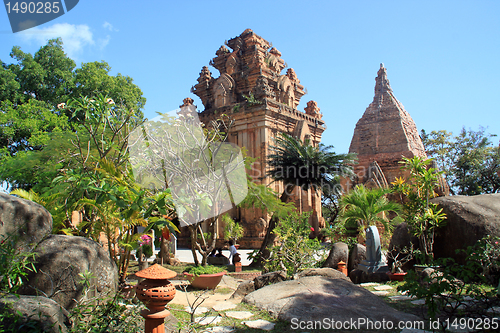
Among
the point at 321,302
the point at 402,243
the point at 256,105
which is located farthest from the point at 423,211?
the point at 256,105

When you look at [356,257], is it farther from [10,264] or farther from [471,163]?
[471,163]

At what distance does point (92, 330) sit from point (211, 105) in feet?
66.9

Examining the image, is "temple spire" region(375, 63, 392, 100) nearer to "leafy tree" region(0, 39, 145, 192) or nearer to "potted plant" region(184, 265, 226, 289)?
"leafy tree" region(0, 39, 145, 192)

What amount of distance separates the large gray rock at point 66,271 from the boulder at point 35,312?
449mm

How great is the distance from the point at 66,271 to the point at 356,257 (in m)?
7.46

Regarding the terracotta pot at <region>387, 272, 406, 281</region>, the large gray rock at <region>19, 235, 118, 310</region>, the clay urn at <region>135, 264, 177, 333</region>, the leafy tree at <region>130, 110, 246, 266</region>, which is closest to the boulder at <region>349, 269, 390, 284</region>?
the terracotta pot at <region>387, 272, 406, 281</region>

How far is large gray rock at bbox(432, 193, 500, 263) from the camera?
23.8ft

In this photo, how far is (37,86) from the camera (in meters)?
20.2

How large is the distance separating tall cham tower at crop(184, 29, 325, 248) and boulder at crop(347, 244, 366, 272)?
319 inches

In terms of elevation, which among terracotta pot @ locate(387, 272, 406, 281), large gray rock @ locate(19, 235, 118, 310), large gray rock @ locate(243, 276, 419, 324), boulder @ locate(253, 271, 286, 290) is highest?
large gray rock @ locate(19, 235, 118, 310)

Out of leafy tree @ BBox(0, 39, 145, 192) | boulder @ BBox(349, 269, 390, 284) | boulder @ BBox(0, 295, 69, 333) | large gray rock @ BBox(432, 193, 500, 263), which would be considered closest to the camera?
boulder @ BBox(0, 295, 69, 333)

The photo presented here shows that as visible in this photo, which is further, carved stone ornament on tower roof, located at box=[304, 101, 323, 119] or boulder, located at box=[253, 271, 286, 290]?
carved stone ornament on tower roof, located at box=[304, 101, 323, 119]

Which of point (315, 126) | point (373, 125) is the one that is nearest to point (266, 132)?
point (315, 126)

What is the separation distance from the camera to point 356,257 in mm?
9414
